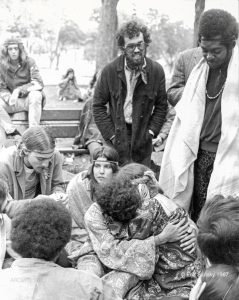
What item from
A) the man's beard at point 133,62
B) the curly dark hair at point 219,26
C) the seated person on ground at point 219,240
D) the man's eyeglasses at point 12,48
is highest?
the curly dark hair at point 219,26

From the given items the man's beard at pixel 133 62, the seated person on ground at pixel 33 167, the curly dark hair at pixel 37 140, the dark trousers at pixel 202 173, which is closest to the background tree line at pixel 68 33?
the man's beard at pixel 133 62

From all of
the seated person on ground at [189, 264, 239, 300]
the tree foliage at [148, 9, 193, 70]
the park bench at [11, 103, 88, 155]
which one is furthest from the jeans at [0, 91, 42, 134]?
the tree foliage at [148, 9, 193, 70]

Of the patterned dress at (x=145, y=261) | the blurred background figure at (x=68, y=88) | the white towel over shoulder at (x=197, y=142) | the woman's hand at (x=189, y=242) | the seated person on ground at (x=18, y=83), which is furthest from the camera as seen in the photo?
the blurred background figure at (x=68, y=88)

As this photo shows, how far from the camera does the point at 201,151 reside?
13.4 feet

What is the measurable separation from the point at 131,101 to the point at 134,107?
68mm

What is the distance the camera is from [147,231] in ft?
11.6

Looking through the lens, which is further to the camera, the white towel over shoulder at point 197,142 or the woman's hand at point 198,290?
the white towel over shoulder at point 197,142

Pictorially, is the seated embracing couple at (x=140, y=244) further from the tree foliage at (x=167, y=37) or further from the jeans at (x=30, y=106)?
the tree foliage at (x=167, y=37)

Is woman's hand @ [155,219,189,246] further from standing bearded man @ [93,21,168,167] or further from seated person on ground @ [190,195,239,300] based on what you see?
standing bearded man @ [93,21,168,167]

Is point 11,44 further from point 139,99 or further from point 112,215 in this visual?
point 112,215

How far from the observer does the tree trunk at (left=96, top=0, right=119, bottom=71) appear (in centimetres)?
1138

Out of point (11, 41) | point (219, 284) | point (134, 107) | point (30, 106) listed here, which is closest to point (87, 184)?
point (134, 107)

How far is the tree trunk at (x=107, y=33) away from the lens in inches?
448

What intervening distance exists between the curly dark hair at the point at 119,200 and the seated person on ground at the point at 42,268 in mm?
748
